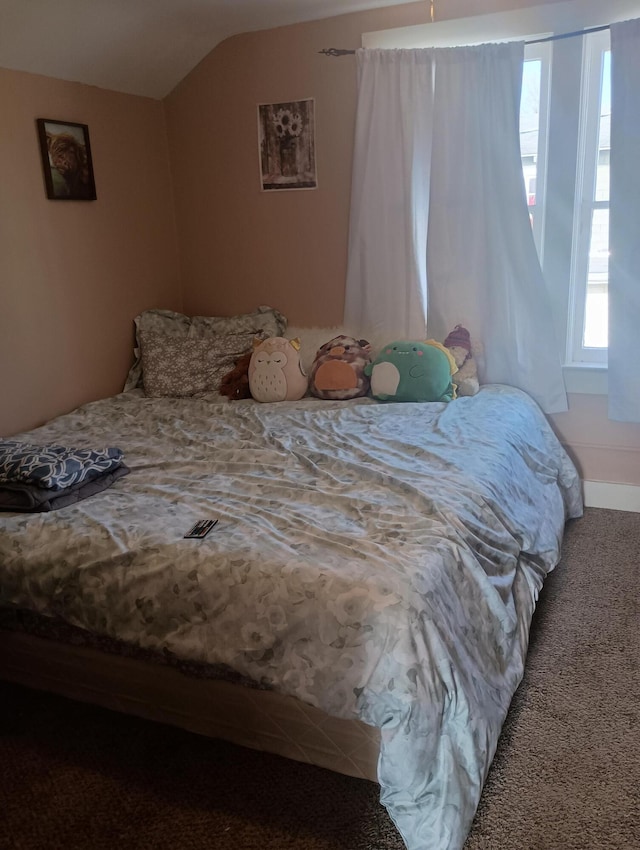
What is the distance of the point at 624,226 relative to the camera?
2.66m

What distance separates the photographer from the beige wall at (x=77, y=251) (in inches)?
108

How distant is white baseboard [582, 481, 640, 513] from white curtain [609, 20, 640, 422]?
364 millimetres

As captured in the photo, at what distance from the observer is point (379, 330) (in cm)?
318

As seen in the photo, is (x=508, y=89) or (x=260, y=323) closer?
(x=508, y=89)

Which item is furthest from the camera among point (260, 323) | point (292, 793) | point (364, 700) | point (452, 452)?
point (260, 323)

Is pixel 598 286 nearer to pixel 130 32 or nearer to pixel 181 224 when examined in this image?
pixel 181 224

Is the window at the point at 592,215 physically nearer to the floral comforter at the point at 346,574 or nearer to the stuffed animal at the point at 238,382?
the floral comforter at the point at 346,574

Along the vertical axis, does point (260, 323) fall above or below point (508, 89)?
below

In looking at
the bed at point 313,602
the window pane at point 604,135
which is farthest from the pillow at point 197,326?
the window pane at point 604,135

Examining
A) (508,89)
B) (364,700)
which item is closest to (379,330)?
(508,89)

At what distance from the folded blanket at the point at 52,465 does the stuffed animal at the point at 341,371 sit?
1068 mm

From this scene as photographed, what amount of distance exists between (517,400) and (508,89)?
4.00ft

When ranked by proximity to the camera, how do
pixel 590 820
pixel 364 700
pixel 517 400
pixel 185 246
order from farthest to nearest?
pixel 185 246 → pixel 517 400 → pixel 590 820 → pixel 364 700

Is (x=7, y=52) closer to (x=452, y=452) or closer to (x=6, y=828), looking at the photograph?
(x=452, y=452)
